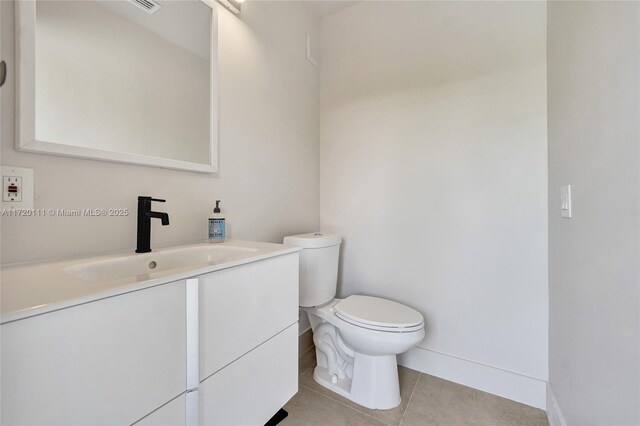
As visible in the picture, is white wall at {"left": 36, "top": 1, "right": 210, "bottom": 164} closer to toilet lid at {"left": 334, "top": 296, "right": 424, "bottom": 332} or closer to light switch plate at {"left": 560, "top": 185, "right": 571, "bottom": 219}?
toilet lid at {"left": 334, "top": 296, "right": 424, "bottom": 332}

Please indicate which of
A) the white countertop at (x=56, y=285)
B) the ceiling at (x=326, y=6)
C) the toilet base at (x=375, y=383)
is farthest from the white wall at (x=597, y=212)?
the ceiling at (x=326, y=6)

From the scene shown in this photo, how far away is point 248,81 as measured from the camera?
135cm

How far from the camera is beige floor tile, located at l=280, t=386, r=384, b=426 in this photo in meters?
1.17

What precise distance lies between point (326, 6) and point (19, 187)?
1984 millimetres

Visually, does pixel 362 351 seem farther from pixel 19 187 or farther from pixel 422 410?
pixel 19 187

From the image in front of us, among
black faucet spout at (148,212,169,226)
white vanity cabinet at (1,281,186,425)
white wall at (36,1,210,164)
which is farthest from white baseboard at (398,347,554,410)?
white wall at (36,1,210,164)

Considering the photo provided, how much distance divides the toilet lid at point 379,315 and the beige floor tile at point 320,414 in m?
0.44

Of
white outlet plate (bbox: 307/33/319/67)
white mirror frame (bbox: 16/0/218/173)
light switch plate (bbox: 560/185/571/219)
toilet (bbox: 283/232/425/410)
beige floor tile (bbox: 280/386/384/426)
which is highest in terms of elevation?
white outlet plate (bbox: 307/33/319/67)

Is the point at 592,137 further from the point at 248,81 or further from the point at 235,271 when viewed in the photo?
the point at 248,81

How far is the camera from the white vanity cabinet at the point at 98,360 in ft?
1.30

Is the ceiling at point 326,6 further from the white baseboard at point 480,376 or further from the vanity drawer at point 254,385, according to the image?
the white baseboard at point 480,376

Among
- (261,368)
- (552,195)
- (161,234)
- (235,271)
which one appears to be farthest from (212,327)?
(552,195)

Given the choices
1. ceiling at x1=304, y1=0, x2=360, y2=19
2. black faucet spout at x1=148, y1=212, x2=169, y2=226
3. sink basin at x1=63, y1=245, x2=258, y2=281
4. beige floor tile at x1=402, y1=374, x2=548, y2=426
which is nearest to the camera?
sink basin at x1=63, y1=245, x2=258, y2=281

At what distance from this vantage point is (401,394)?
1.36 metres
